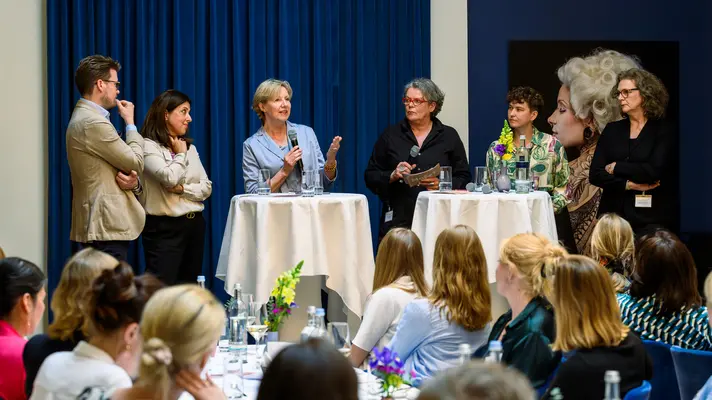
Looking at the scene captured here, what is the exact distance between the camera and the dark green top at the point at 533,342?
295 cm

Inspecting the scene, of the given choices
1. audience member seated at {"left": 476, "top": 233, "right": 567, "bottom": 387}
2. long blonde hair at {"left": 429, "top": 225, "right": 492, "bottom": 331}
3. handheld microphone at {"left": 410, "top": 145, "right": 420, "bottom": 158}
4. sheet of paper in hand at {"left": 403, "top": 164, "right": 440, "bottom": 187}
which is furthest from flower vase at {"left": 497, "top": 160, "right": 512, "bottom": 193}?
audience member seated at {"left": 476, "top": 233, "right": 567, "bottom": 387}

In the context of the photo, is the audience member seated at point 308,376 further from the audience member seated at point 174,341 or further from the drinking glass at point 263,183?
the drinking glass at point 263,183

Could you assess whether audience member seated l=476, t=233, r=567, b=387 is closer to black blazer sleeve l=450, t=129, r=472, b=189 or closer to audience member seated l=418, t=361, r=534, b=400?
audience member seated l=418, t=361, r=534, b=400

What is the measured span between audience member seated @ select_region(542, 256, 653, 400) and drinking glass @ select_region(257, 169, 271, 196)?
3.16m

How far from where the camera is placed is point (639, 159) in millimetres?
6008

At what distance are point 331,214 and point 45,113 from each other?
264 cm

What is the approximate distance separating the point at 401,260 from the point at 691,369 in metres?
1.21

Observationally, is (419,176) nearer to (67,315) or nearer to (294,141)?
(294,141)

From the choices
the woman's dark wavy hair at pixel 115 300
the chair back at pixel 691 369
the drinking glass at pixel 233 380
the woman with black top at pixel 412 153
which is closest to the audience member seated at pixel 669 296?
the chair back at pixel 691 369

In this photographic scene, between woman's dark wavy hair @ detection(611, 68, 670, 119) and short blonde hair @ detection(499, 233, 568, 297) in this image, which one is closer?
short blonde hair @ detection(499, 233, 568, 297)

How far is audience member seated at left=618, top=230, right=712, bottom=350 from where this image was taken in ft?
11.8

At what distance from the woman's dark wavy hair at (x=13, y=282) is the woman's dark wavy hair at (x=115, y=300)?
603 millimetres

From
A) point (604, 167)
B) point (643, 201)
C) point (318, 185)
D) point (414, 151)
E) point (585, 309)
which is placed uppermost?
point (414, 151)

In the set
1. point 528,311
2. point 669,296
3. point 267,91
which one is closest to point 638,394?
point 528,311
